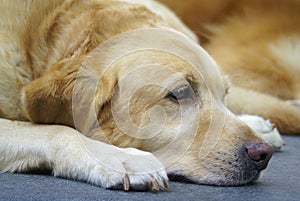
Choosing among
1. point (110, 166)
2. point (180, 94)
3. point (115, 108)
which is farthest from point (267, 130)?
point (110, 166)

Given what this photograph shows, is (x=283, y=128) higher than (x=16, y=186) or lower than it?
lower

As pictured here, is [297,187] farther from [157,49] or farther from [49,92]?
[49,92]

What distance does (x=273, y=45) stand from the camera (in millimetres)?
4395

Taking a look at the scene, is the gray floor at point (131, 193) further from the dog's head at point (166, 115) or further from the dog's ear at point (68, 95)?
the dog's ear at point (68, 95)

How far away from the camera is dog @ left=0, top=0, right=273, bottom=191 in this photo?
7.84ft

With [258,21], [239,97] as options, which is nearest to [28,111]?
[239,97]

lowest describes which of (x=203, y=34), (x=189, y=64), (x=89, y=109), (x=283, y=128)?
(x=283, y=128)

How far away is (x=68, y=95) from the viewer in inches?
96.4

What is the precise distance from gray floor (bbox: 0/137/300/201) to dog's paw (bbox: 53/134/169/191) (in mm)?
31

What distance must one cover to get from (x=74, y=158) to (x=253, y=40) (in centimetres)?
238

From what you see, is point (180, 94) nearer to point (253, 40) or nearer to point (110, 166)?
point (110, 166)

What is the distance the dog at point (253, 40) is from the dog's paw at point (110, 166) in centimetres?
188

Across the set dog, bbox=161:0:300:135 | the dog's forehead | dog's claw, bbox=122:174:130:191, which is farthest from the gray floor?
dog, bbox=161:0:300:135

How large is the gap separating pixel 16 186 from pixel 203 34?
2.42 metres
